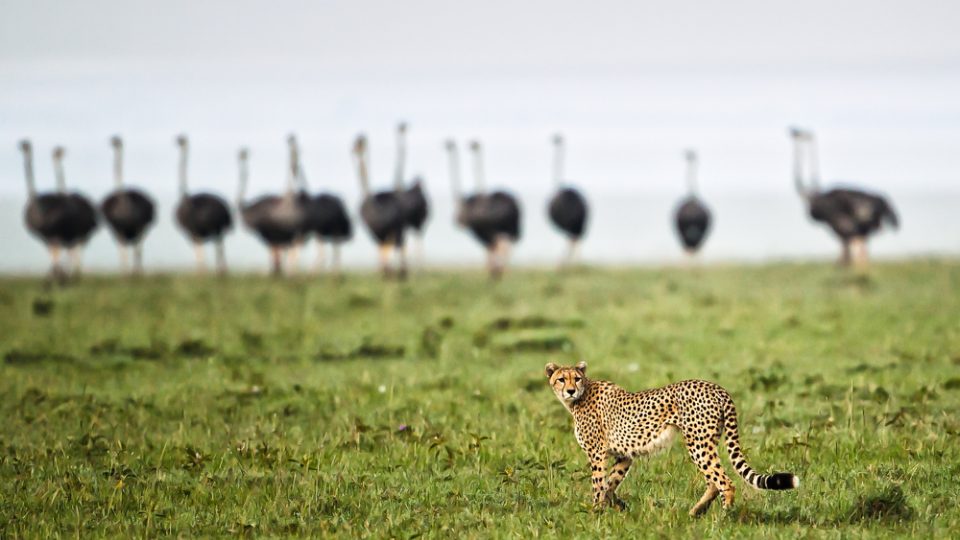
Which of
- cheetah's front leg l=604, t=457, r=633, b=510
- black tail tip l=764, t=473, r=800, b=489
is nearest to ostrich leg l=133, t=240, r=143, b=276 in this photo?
cheetah's front leg l=604, t=457, r=633, b=510

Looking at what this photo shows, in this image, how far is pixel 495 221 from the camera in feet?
114

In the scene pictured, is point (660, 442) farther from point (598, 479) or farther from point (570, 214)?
point (570, 214)

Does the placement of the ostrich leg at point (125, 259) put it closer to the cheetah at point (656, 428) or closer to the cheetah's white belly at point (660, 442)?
the cheetah at point (656, 428)

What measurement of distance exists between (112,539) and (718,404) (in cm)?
358

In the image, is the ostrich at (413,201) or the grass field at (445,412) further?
the ostrich at (413,201)

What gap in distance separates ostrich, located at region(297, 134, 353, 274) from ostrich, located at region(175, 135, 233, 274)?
232 cm

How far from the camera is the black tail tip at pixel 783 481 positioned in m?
7.47

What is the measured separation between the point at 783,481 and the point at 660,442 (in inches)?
35.8

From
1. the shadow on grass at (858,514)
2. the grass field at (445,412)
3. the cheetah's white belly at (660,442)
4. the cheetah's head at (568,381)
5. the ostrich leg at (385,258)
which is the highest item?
the ostrich leg at (385,258)

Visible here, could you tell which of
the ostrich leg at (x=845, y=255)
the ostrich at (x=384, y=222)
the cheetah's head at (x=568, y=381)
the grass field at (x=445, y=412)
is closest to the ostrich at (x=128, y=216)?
the ostrich at (x=384, y=222)

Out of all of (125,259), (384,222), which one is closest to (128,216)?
(125,259)

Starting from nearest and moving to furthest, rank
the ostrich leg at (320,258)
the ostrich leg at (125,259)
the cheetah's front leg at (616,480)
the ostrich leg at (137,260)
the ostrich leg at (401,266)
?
1. the cheetah's front leg at (616,480)
2. the ostrich leg at (401,266)
3. the ostrich leg at (137,260)
4. the ostrich leg at (125,259)
5. the ostrich leg at (320,258)

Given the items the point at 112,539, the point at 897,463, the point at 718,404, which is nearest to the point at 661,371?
the point at 897,463

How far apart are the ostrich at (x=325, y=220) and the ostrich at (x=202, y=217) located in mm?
2320
